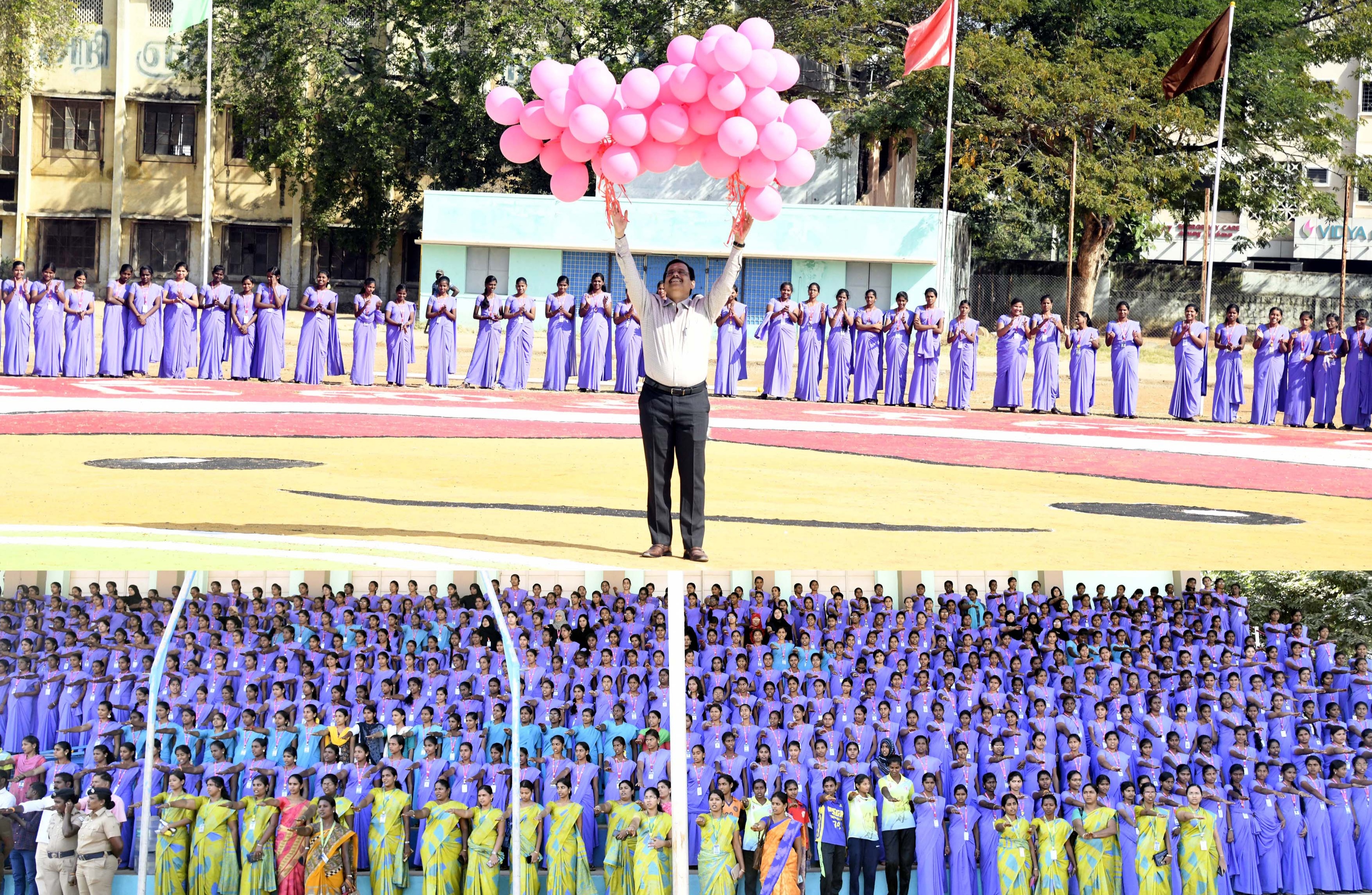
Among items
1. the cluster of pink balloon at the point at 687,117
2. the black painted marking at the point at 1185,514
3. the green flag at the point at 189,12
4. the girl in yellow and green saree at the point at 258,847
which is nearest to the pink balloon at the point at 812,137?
the cluster of pink balloon at the point at 687,117

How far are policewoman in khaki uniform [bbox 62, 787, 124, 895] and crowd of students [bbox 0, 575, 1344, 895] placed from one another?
174mm

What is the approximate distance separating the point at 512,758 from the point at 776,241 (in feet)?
82.8

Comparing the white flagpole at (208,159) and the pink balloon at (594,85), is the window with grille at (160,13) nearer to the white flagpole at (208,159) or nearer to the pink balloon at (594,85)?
the white flagpole at (208,159)

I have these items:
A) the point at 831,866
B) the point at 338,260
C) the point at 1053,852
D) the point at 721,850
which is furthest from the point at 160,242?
the point at 1053,852

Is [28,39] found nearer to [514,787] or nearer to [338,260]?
[338,260]

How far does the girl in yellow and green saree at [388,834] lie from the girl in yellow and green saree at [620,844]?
1.32m

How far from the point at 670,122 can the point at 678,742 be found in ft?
12.0

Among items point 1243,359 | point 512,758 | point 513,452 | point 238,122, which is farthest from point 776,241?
point 512,758

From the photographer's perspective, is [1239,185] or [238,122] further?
[238,122]

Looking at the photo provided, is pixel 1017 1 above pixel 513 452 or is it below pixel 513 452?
above

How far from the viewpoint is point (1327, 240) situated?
50.3 m

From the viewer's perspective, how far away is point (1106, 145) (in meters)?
35.2

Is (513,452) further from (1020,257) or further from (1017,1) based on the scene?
(1020,257)

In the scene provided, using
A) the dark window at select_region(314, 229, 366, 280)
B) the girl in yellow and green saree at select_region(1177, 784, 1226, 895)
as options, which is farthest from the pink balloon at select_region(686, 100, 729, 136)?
the dark window at select_region(314, 229, 366, 280)
